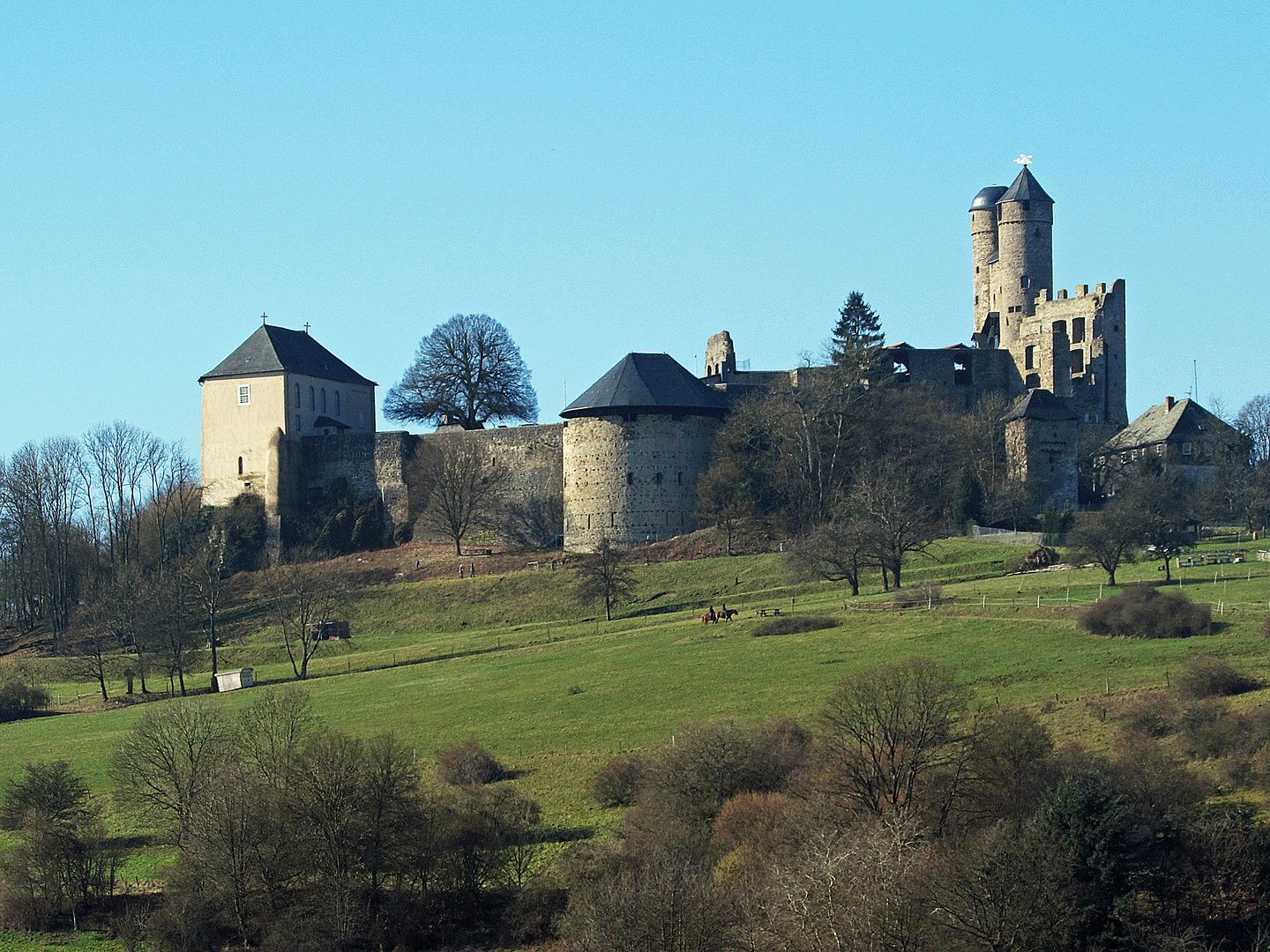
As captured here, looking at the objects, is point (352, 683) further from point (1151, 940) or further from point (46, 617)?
point (46, 617)

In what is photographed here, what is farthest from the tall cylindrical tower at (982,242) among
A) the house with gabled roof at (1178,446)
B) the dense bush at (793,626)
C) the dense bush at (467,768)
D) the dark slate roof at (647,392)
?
the dense bush at (467,768)

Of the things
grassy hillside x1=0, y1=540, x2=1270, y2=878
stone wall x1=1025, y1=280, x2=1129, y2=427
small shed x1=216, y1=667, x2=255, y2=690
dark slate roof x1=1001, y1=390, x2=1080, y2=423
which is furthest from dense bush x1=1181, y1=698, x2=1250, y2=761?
stone wall x1=1025, y1=280, x2=1129, y2=427

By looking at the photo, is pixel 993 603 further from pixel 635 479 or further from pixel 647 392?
pixel 647 392

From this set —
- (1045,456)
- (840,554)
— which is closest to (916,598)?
(840,554)

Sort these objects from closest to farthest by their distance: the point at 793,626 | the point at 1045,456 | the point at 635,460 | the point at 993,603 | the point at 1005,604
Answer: the point at 1005,604
the point at 993,603
the point at 793,626
the point at 635,460
the point at 1045,456

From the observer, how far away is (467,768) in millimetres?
27516

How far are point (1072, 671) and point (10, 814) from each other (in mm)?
19047

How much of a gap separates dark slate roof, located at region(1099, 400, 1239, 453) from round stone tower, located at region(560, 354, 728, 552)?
16.8 metres

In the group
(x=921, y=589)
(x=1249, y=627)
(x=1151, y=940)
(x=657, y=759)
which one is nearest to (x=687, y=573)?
(x=921, y=589)

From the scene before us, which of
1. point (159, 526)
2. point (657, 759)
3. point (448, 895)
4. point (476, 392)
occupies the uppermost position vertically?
point (476, 392)

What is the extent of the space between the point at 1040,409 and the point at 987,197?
19545 mm

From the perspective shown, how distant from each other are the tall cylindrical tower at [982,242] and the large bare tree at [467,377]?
21.6 m

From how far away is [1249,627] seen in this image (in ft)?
105

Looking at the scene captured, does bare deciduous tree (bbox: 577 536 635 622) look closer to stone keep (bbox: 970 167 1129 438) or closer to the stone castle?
the stone castle
